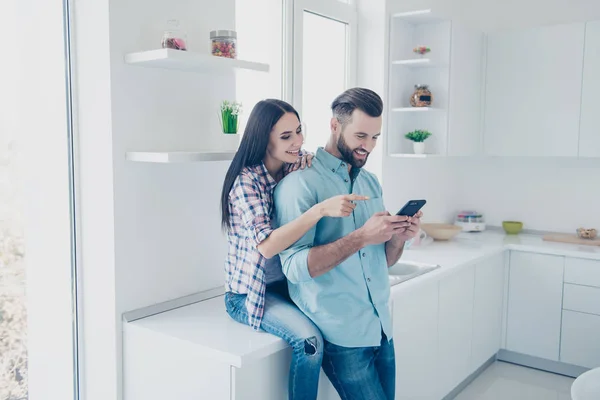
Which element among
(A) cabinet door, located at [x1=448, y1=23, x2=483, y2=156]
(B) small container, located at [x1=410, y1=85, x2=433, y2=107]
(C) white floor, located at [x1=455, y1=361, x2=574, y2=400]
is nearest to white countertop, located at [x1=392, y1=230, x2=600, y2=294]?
(A) cabinet door, located at [x1=448, y1=23, x2=483, y2=156]

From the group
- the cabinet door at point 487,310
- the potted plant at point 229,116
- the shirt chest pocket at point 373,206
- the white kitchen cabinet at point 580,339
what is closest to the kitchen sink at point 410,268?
the cabinet door at point 487,310

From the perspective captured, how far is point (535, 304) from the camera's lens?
3.55m

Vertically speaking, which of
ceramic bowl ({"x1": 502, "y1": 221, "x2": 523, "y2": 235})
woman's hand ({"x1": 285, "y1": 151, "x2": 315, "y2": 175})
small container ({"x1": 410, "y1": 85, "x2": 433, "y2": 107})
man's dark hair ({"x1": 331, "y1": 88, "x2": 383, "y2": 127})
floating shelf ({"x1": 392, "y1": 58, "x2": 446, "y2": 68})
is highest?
floating shelf ({"x1": 392, "y1": 58, "x2": 446, "y2": 68})

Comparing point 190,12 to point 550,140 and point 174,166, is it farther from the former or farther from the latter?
point 550,140

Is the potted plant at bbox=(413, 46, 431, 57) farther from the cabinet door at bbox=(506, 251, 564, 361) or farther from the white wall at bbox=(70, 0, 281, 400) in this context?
the white wall at bbox=(70, 0, 281, 400)

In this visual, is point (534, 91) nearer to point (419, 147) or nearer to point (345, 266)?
point (419, 147)

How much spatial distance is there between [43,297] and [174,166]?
65cm

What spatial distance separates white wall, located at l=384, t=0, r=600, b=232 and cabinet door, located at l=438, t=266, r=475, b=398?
0.69 meters

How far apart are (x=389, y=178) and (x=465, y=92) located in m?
0.77

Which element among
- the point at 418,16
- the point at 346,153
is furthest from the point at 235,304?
the point at 418,16

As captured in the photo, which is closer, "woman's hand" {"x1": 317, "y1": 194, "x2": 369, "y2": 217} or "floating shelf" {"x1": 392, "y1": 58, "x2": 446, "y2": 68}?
"woman's hand" {"x1": 317, "y1": 194, "x2": 369, "y2": 217}

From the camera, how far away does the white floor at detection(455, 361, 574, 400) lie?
3.22 meters

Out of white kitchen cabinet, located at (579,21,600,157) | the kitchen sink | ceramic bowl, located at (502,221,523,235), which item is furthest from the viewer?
ceramic bowl, located at (502,221,523,235)

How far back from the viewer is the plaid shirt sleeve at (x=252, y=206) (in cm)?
180
